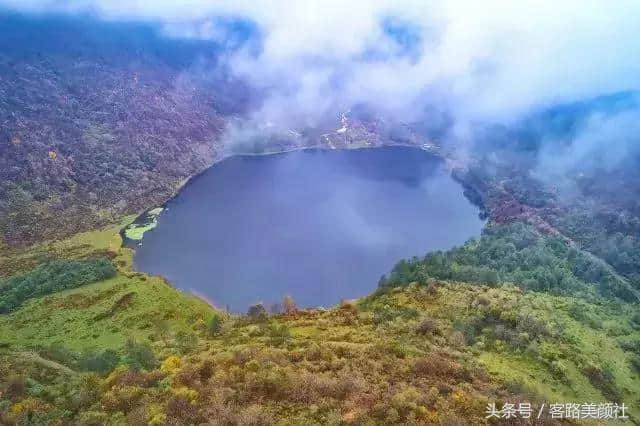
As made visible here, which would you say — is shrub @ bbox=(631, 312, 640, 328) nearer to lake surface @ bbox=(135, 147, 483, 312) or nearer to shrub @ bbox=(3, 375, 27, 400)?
lake surface @ bbox=(135, 147, 483, 312)

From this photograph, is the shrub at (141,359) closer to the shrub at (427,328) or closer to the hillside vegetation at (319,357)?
the hillside vegetation at (319,357)

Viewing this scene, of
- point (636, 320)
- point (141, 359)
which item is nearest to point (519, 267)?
point (636, 320)

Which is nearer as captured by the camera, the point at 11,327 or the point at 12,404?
the point at 12,404

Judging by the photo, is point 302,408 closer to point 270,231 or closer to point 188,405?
point 188,405

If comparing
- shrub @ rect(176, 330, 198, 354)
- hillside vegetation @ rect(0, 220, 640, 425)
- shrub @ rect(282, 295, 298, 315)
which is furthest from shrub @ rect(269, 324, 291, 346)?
shrub @ rect(282, 295, 298, 315)

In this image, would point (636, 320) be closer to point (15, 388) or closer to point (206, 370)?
point (206, 370)

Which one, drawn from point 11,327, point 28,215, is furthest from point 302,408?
point 28,215
